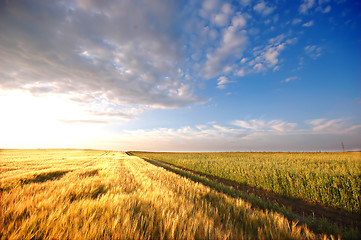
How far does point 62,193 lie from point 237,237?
399cm

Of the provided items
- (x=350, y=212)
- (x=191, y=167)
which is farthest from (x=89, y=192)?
(x=191, y=167)

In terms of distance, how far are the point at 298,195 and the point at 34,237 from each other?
379 inches

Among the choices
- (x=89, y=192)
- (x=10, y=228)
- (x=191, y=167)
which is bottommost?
(x=191, y=167)

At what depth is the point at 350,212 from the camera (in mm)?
5316

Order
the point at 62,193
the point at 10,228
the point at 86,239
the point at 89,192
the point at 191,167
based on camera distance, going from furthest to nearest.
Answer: the point at 191,167 → the point at 89,192 → the point at 62,193 → the point at 10,228 → the point at 86,239

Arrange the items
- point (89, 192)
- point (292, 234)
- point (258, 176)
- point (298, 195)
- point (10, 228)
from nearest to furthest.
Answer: point (10, 228) < point (292, 234) < point (89, 192) < point (298, 195) < point (258, 176)

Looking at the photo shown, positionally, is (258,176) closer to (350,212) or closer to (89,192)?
(350,212)

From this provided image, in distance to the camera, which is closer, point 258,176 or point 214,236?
point 214,236

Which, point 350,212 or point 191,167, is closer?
point 350,212

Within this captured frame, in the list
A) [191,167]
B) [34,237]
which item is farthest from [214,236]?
[191,167]

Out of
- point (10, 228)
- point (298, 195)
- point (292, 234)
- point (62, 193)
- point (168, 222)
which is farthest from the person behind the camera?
point (298, 195)

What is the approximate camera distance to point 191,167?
1927 centimetres

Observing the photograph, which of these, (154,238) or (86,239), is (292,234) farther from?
(86,239)

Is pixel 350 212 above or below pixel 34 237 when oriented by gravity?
below
